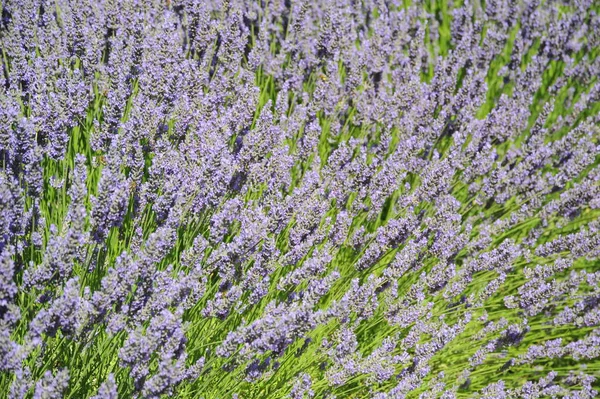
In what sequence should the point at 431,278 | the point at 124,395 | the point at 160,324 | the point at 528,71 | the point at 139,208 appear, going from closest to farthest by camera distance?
the point at 160,324 < the point at 124,395 < the point at 139,208 < the point at 431,278 < the point at 528,71

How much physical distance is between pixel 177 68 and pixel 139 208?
625mm

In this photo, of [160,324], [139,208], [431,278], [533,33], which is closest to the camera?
[160,324]

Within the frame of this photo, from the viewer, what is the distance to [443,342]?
7.91ft

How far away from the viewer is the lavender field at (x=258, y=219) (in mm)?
1941

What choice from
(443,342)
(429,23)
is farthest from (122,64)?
(429,23)

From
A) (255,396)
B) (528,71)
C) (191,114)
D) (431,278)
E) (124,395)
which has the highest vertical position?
(528,71)

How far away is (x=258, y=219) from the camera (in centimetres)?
228

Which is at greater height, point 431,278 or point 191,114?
point 191,114

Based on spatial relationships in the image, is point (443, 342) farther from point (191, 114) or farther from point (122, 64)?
point (122, 64)

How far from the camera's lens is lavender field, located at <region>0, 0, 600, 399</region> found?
194cm

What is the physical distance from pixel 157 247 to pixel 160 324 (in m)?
0.20

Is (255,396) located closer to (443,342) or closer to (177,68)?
(443,342)

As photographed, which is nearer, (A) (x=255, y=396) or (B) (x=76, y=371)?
(B) (x=76, y=371)

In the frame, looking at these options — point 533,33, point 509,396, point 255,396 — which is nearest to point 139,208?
point 255,396
